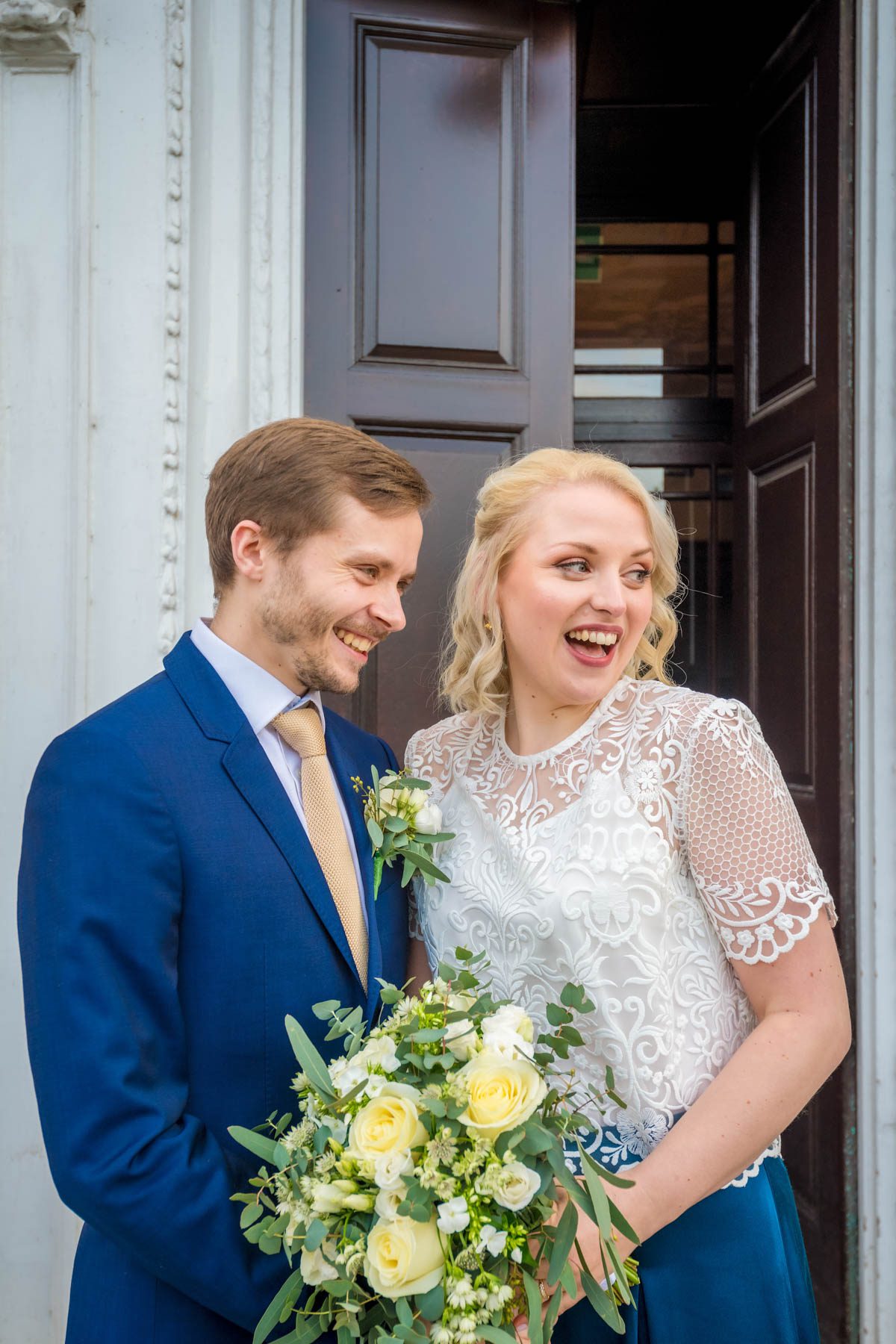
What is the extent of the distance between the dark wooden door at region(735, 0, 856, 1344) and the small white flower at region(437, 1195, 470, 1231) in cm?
199

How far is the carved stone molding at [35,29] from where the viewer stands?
2396 mm

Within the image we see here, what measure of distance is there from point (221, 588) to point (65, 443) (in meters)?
Result: 0.98

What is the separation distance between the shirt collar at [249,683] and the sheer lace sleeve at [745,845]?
723mm

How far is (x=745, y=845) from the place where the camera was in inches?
62.6

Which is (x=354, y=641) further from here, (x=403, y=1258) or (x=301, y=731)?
(x=403, y=1258)

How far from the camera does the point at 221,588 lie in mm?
1814

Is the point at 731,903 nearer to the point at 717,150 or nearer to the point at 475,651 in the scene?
the point at 475,651

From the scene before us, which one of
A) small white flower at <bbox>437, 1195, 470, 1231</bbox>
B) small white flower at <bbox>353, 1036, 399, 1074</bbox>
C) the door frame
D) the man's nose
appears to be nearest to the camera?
small white flower at <bbox>437, 1195, 470, 1231</bbox>

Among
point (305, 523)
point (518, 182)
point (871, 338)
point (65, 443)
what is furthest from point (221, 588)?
point (871, 338)

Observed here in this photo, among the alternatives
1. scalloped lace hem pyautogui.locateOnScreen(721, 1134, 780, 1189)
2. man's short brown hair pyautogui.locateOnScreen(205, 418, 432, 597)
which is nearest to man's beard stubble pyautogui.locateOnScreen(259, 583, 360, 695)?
man's short brown hair pyautogui.locateOnScreen(205, 418, 432, 597)

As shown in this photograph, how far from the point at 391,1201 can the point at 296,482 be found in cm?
115

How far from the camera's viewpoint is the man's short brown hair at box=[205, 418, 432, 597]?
5.73 feet

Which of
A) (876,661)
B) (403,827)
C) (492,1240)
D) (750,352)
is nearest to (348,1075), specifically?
(492,1240)

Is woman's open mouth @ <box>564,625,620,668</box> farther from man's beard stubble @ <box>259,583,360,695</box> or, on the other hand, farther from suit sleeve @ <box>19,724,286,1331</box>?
suit sleeve @ <box>19,724,286,1331</box>
